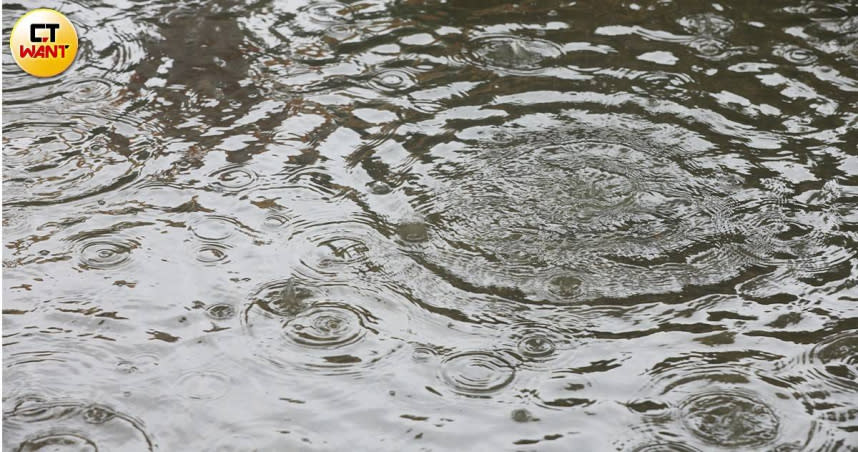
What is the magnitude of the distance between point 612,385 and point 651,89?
1.58 metres

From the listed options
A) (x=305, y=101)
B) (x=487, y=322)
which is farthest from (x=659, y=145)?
(x=305, y=101)

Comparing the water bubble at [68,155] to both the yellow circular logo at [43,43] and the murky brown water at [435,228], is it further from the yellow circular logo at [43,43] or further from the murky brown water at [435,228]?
the yellow circular logo at [43,43]

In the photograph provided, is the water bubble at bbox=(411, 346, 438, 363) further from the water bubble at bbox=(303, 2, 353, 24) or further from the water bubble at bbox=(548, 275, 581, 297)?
the water bubble at bbox=(303, 2, 353, 24)

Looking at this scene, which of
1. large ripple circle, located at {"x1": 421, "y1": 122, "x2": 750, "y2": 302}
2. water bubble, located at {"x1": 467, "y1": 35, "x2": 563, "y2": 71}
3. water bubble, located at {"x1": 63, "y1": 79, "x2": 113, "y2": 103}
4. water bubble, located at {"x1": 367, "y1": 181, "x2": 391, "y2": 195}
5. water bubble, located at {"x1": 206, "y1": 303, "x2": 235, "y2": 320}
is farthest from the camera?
water bubble, located at {"x1": 467, "y1": 35, "x2": 563, "y2": 71}

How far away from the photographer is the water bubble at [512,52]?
3853mm

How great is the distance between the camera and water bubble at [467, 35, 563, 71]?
385 cm

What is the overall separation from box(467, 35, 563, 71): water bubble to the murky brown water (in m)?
0.01

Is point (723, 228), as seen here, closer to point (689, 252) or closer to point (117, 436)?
point (689, 252)

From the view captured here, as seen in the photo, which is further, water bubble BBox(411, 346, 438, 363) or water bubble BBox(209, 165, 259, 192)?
water bubble BBox(209, 165, 259, 192)

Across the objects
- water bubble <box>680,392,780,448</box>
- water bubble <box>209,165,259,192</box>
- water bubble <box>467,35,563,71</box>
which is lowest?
water bubble <box>680,392,780,448</box>

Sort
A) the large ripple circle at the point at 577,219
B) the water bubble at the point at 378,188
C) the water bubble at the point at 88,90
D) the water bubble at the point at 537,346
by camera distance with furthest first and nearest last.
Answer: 1. the water bubble at the point at 88,90
2. the water bubble at the point at 378,188
3. the large ripple circle at the point at 577,219
4. the water bubble at the point at 537,346

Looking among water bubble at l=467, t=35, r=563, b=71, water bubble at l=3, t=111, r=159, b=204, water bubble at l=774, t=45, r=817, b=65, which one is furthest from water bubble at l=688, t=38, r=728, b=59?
water bubble at l=3, t=111, r=159, b=204

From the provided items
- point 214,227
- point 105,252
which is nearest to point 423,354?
point 214,227

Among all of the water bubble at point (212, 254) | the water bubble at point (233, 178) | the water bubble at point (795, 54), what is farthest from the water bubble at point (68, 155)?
the water bubble at point (795, 54)
